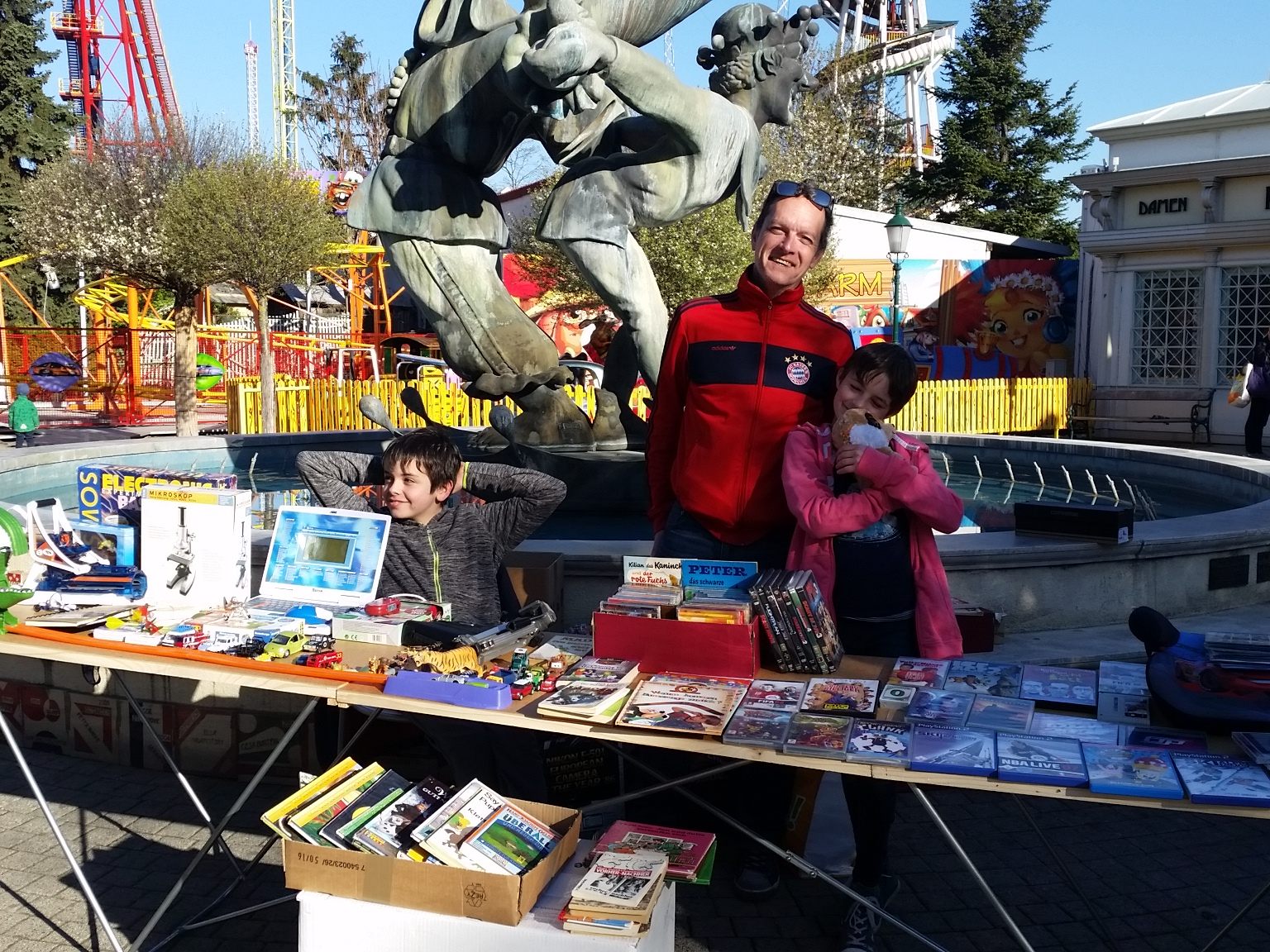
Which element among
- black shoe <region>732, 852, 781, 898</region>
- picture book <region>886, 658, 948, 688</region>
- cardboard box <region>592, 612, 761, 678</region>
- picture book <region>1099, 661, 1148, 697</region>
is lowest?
black shoe <region>732, 852, 781, 898</region>

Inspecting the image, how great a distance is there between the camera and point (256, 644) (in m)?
3.05

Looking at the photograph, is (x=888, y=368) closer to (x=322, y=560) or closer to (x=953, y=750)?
→ (x=953, y=750)

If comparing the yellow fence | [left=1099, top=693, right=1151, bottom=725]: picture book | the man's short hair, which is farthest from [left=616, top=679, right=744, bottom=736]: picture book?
the yellow fence

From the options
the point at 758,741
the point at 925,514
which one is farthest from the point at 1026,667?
the point at 758,741

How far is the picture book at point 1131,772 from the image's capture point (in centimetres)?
224

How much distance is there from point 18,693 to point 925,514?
12.4 ft

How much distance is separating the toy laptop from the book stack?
1145 millimetres

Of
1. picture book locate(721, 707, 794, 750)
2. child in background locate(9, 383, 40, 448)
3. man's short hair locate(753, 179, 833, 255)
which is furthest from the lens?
child in background locate(9, 383, 40, 448)

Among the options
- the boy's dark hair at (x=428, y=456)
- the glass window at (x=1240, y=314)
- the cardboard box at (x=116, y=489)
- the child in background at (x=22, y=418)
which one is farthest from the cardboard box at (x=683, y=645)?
the glass window at (x=1240, y=314)

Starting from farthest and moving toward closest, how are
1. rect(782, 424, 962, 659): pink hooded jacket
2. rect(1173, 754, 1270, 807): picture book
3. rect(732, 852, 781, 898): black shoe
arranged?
rect(732, 852, 781, 898): black shoe
rect(782, 424, 962, 659): pink hooded jacket
rect(1173, 754, 1270, 807): picture book

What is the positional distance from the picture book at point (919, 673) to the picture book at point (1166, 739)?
46cm

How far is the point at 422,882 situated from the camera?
99.0 inches

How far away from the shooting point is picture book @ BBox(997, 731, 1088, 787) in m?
2.31

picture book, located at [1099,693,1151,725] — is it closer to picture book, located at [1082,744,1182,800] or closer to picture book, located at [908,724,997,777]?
picture book, located at [1082,744,1182,800]
